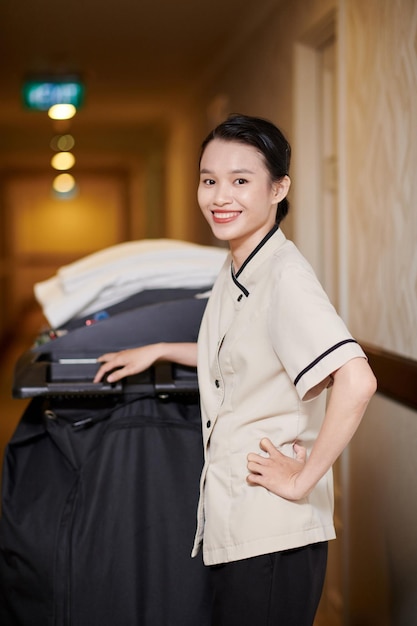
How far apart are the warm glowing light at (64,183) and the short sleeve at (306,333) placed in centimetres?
1229

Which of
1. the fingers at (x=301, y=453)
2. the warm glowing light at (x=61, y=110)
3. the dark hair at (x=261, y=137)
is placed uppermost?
the warm glowing light at (x=61, y=110)

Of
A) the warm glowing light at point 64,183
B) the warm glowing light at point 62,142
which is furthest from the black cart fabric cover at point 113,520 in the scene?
the warm glowing light at point 64,183

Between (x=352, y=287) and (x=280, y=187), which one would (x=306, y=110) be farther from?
(x=280, y=187)

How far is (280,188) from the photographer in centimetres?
148

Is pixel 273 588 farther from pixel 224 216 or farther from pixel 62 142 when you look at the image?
pixel 62 142

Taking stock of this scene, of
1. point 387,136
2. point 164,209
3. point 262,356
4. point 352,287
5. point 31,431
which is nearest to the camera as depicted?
point 262,356

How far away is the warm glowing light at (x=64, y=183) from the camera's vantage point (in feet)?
43.8

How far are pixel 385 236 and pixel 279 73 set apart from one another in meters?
1.91

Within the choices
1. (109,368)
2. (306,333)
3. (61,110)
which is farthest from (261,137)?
(61,110)

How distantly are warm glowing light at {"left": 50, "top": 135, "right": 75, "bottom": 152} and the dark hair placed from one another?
935 cm

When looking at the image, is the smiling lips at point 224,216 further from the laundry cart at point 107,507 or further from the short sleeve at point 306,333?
the laundry cart at point 107,507

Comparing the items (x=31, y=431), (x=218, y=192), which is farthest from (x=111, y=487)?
(x=218, y=192)

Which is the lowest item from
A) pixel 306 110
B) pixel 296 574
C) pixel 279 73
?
pixel 296 574

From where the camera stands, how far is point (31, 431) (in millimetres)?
1886
